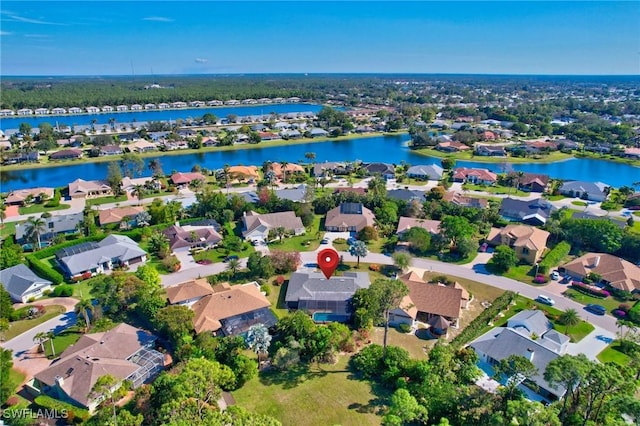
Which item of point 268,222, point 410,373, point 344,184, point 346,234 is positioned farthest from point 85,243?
point 344,184

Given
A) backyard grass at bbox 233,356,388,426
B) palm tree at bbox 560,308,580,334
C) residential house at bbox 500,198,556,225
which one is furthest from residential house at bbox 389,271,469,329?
residential house at bbox 500,198,556,225

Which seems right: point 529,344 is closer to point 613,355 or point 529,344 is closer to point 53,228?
point 613,355

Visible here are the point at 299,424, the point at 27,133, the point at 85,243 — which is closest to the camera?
the point at 299,424

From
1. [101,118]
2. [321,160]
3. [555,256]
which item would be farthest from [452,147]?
[101,118]

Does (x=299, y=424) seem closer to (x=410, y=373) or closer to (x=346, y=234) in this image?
(x=410, y=373)

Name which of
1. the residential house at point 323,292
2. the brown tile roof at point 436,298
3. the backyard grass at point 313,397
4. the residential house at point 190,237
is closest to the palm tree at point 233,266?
the residential house at point 323,292

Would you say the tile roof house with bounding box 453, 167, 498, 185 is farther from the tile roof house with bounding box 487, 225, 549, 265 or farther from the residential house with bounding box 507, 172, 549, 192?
the tile roof house with bounding box 487, 225, 549, 265

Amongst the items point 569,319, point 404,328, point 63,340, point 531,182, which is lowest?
point 404,328
